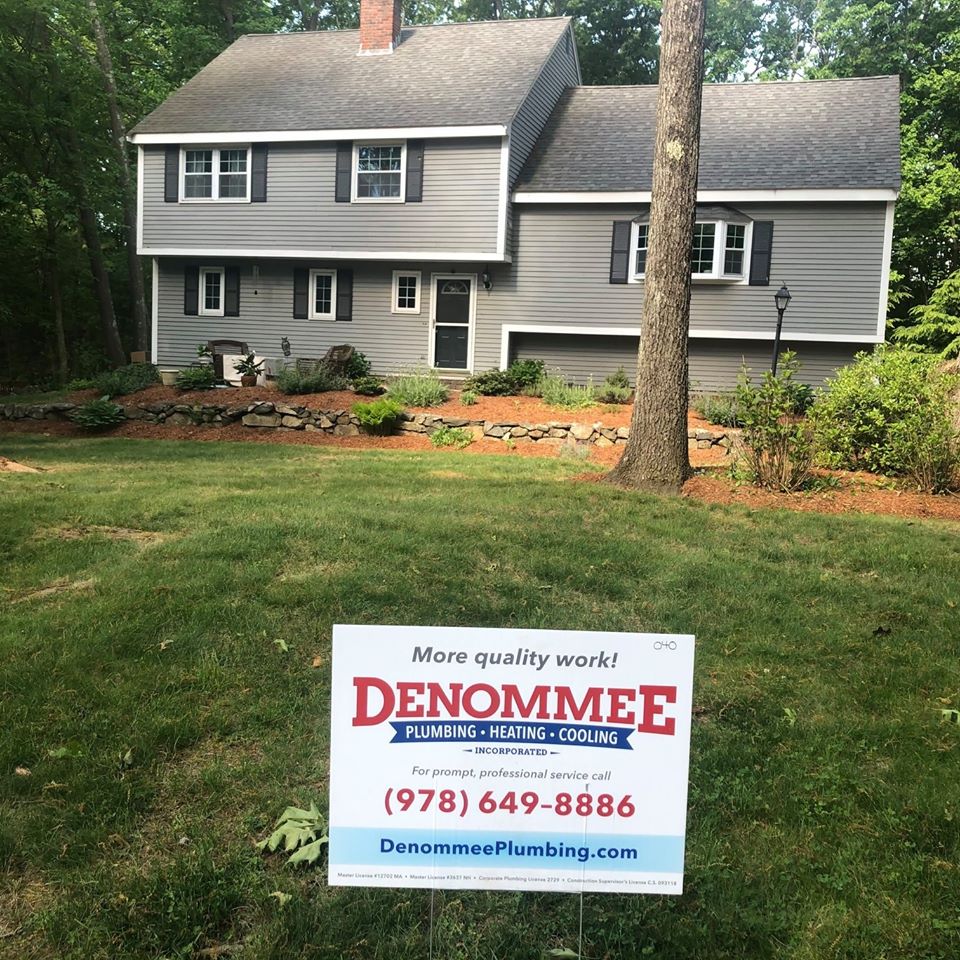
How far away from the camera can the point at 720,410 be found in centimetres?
1365

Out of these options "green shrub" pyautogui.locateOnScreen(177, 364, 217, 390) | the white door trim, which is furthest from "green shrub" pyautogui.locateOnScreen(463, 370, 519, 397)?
"green shrub" pyautogui.locateOnScreen(177, 364, 217, 390)

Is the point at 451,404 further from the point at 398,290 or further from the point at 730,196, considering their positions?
the point at 730,196

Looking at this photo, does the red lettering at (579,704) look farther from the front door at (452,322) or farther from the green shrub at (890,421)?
the front door at (452,322)

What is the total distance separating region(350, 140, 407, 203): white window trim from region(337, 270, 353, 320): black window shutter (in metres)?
1.66

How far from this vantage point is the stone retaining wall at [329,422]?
12658mm

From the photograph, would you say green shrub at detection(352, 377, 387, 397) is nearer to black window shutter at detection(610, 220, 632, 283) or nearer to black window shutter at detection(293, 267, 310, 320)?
black window shutter at detection(293, 267, 310, 320)

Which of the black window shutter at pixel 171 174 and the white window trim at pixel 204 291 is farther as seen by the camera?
the white window trim at pixel 204 291

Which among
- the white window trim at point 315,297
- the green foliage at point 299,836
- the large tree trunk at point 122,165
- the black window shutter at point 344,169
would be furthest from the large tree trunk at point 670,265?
the large tree trunk at point 122,165

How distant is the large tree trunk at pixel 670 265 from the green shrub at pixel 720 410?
4.63 meters

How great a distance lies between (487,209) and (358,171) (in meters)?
3.04

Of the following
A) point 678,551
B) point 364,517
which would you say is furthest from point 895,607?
point 364,517

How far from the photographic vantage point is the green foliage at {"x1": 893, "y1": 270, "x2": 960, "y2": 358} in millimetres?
20797

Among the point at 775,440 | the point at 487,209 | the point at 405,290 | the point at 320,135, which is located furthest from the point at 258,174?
the point at 775,440

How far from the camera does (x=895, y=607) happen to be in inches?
199
